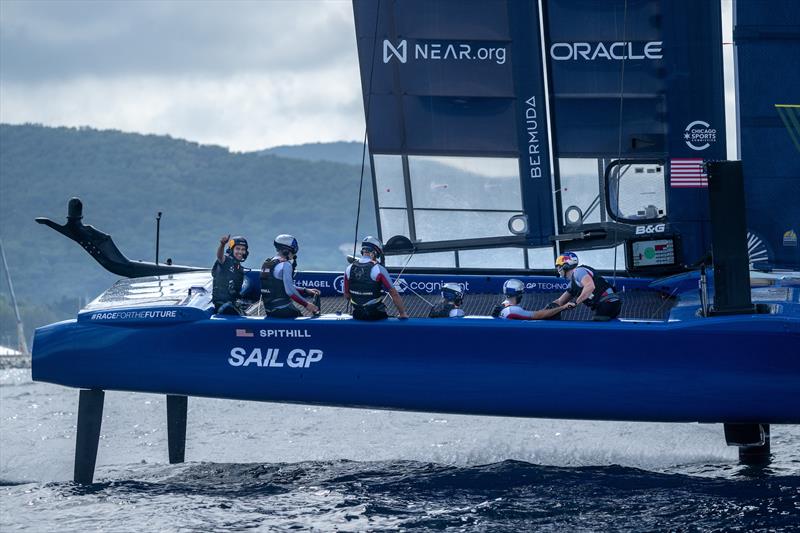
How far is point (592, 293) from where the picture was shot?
29.6 feet

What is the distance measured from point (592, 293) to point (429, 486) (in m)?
1.95

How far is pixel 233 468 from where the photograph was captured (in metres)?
10.7

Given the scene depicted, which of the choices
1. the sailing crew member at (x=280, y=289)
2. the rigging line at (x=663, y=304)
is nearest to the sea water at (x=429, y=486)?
the rigging line at (x=663, y=304)

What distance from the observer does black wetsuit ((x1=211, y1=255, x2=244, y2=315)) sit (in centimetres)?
952

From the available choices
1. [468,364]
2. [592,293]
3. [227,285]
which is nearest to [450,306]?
[468,364]

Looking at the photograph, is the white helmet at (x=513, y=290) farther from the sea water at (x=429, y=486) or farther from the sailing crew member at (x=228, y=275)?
the sailing crew member at (x=228, y=275)

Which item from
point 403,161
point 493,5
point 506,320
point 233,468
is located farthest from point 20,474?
point 493,5

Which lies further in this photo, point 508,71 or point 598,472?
point 508,71

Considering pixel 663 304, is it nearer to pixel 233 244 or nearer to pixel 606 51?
pixel 606 51

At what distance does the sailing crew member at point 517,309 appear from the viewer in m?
8.95

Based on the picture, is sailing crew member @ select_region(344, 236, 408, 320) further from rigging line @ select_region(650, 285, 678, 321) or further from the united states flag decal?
the united states flag decal

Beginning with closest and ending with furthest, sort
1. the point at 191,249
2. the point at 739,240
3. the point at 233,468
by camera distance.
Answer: the point at 739,240 < the point at 233,468 < the point at 191,249

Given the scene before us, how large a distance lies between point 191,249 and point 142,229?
8.30 meters

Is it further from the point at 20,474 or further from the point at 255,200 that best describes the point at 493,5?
the point at 255,200
